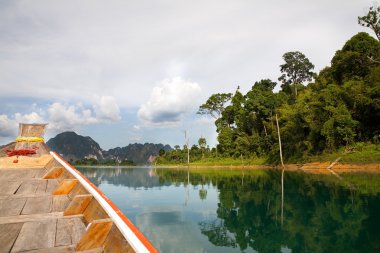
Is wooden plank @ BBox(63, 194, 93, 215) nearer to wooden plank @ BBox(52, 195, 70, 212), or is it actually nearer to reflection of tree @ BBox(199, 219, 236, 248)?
wooden plank @ BBox(52, 195, 70, 212)

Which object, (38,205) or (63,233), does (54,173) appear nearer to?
(38,205)

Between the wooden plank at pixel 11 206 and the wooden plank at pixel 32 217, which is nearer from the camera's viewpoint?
the wooden plank at pixel 32 217

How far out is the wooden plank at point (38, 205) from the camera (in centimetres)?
461

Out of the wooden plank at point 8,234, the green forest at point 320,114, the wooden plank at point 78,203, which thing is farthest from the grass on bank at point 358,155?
the wooden plank at point 8,234

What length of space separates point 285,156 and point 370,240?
37.1m

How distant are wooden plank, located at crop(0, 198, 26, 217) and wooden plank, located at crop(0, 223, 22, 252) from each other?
76cm

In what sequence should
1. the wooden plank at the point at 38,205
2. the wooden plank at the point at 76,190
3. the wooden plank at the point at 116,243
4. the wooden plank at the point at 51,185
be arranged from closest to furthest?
the wooden plank at the point at 116,243 → the wooden plank at the point at 38,205 → the wooden plank at the point at 76,190 → the wooden plank at the point at 51,185

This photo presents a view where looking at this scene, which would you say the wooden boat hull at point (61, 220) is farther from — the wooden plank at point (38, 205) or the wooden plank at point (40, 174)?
the wooden plank at point (40, 174)

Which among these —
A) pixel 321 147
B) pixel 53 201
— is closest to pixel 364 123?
pixel 321 147

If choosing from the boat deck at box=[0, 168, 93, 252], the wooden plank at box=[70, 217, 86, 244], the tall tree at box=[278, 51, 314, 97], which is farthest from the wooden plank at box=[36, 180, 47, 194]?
the tall tree at box=[278, 51, 314, 97]

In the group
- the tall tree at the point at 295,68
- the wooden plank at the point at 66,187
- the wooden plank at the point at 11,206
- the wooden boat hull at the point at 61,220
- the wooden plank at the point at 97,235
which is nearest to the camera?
the wooden boat hull at the point at 61,220

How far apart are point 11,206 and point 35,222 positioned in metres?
1.28

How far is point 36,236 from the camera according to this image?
11.1ft

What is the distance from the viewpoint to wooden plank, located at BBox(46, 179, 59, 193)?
6.41 metres
